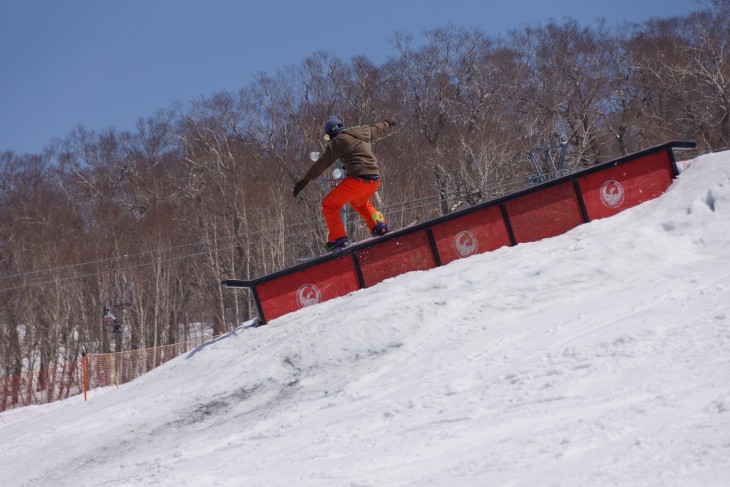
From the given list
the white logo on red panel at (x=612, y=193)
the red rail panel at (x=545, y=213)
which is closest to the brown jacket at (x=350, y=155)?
the red rail panel at (x=545, y=213)

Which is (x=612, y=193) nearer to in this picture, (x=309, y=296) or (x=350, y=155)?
(x=350, y=155)

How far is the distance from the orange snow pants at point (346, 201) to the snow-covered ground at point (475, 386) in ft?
4.32

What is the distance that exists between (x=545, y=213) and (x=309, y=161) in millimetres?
28430

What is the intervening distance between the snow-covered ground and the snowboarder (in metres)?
1.30

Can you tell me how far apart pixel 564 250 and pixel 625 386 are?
13.0 ft

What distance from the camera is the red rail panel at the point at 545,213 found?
428 inches

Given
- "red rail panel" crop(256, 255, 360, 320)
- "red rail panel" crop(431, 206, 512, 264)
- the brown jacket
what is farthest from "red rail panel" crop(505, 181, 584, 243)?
"red rail panel" crop(256, 255, 360, 320)

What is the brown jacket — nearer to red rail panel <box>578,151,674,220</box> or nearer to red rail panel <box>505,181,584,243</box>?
red rail panel <box>505,181,584,243</box>

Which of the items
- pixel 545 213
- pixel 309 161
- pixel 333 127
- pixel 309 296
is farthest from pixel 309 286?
pixel 309 161

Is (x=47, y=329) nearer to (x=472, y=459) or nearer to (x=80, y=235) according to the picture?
(x=80, y=235)

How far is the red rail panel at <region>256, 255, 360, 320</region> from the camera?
36.5 feet

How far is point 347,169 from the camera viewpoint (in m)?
11.0

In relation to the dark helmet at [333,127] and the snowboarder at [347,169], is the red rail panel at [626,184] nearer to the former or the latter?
the snowboarder at [347,169]

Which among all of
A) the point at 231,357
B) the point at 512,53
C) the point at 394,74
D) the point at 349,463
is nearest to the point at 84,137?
the point at 394,74
